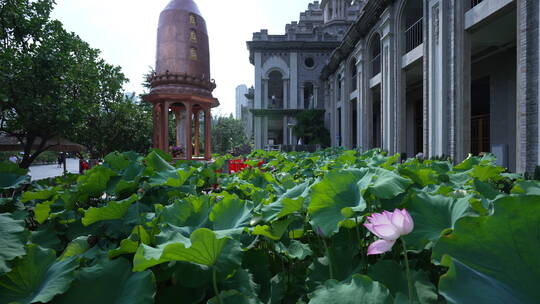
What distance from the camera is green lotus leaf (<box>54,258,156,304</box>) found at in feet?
2.99

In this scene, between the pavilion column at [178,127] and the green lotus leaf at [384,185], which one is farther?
the pavilion column at [178,127]

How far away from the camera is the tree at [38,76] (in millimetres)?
10750

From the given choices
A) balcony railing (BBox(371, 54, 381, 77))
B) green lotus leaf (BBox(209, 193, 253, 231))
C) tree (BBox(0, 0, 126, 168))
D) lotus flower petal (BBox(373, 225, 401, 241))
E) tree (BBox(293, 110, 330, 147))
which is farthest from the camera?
tree (BBox(293, 110, 330, 147))

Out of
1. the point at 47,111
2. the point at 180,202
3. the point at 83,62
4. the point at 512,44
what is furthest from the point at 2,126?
the point at 512,44

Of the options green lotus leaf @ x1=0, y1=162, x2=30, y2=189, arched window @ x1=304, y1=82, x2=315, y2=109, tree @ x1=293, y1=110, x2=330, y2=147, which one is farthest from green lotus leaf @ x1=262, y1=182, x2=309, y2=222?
arched window @ x1=304, y1=82, x2=315, y2=109

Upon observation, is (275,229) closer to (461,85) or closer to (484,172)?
(484,172)

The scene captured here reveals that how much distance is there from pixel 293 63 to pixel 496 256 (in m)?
37.2

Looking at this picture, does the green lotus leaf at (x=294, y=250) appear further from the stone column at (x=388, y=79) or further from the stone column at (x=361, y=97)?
the stone column at (x=361, y=97)

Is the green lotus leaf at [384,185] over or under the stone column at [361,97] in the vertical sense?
under

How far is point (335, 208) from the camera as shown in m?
1.39

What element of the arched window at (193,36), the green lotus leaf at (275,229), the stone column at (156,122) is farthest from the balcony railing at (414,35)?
the green lotus leaf at (275,229)

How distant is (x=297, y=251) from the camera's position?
1.31 meters

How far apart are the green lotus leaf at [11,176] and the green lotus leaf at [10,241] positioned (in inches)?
48.5

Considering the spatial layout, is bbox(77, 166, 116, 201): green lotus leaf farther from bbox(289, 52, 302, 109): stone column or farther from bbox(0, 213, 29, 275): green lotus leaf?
bbox(289, 52, 302, 109): stone column
